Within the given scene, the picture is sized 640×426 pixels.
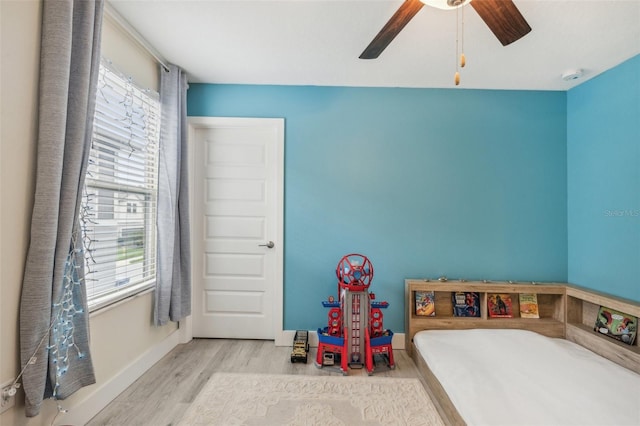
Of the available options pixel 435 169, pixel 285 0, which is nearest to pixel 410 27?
pixel 285 0

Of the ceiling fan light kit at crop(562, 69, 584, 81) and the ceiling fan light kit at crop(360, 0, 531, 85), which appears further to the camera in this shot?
the ceiling fan light kit at crop(562, 69, 584, 81)

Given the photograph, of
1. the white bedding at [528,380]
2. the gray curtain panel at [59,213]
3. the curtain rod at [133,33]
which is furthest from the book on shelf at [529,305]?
the curtain rod at [133,33]

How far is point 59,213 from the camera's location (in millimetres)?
1467

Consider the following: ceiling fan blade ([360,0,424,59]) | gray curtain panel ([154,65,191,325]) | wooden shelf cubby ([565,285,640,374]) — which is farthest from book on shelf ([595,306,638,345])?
gray curtain panel ([154,65,191,325])

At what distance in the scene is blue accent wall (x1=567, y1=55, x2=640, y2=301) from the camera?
2.32m

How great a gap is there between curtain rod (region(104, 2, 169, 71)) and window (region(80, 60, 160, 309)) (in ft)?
0.92

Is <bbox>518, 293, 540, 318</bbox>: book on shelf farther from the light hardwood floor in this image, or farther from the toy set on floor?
the toy set on floor

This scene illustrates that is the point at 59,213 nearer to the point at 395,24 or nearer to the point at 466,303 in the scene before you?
the point at 395,24

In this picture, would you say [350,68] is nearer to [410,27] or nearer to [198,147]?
[410,27]

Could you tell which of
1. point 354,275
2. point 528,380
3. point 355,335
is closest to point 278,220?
point 354,275

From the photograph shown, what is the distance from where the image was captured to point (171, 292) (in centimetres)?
259

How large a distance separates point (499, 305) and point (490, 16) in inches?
95.5

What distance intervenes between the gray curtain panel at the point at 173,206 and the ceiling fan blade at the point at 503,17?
2288 millimetres

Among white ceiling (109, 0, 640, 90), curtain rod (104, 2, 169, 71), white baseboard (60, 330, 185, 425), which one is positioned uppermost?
white ceiling (109, 0, 640, 90)
